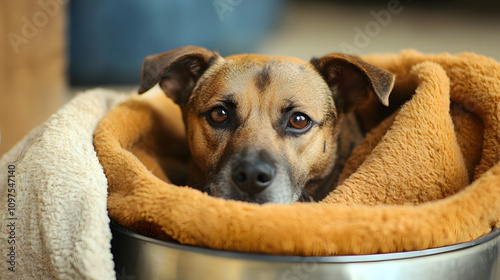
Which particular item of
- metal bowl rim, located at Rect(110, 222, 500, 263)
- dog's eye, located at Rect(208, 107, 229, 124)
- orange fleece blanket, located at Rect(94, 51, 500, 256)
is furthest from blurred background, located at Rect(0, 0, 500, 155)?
metal bowl rim, located at Rect(110, 222, 500, 263)

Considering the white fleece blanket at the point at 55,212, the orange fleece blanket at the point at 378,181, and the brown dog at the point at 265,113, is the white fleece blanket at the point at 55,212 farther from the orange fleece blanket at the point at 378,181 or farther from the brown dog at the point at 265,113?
the brown dog at the point at 265,113

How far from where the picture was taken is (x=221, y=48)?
6.18 metres

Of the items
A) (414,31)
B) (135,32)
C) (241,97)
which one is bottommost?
(414,31)

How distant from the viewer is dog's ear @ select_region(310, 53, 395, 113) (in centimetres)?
204

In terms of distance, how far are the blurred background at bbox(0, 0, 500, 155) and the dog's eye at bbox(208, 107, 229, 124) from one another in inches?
54.6

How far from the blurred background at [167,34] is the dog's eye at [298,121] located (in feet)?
3.95

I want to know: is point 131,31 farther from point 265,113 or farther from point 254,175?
point 254,175

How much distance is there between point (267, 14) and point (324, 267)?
255 inches

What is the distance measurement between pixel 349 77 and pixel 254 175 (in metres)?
0.87

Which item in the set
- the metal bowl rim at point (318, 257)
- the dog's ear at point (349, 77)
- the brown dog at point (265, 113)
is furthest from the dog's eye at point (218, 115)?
the metal bowl rim at point (318, 257)

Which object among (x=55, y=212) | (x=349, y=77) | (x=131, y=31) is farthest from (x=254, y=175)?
(x=131, y=31)

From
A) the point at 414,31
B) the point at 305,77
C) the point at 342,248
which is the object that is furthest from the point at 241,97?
the point at 414,31

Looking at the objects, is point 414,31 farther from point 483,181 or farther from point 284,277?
point 284,277

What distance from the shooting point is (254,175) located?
5.86ft
